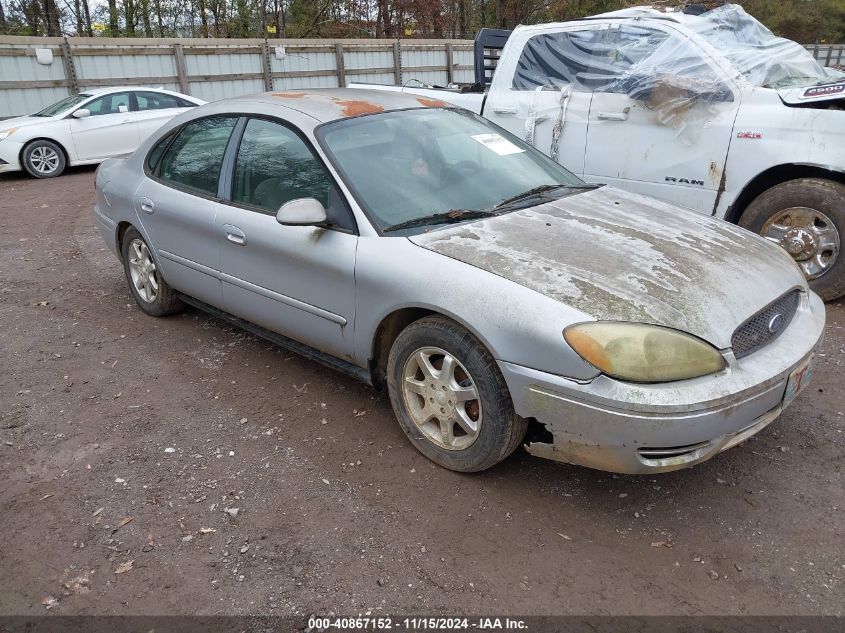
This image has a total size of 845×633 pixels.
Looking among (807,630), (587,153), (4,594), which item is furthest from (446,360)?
(587,153)

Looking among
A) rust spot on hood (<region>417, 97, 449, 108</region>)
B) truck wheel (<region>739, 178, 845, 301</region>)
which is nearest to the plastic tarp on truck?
truck wheel (<region>739, 178, 845, 301</region>)

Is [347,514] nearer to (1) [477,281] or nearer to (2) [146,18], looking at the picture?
(1) [477,281]

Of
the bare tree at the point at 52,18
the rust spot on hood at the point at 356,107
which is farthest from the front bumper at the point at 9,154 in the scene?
the bare tree at the point at 52,18

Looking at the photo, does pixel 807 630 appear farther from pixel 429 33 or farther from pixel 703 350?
pixel 429 33

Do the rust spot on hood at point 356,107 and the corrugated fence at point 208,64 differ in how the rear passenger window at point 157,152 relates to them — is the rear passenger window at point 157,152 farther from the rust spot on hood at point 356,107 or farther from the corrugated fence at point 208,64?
the corrugated fence at point 208,64

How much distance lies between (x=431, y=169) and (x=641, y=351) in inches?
65.2

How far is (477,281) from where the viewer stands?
112 inches

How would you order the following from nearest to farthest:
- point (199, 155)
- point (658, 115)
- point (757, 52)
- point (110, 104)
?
point (199, 155)
point (658, 115)
point (757, 52)
point (110, 104)

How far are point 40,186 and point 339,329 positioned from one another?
31.9 ft

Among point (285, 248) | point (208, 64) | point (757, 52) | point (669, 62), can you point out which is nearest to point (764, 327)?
point (285, 248)

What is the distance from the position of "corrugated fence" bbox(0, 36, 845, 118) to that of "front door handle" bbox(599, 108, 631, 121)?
13048 millimetres

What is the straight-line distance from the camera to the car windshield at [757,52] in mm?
5270

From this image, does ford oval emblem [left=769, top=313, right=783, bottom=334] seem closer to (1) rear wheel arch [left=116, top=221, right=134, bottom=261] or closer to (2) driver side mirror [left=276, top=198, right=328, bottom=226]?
(2) driver side mirror [left=276, top=198, right=328, bottom=226]

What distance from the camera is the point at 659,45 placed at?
5.50m
